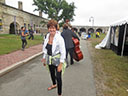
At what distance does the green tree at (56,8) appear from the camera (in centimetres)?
3866

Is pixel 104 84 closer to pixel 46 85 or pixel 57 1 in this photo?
pixel 46 85

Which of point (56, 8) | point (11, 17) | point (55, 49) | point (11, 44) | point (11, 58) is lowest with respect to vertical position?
point (11, 58)

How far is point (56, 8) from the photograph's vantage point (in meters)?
40.2

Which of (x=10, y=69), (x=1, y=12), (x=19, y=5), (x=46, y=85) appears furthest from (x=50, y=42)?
(x=19, y=5)

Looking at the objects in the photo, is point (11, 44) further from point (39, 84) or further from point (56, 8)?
point (56, 8)

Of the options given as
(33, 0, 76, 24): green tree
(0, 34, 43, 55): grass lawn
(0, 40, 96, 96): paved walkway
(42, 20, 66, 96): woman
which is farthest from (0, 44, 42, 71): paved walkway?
(33, 0, 76, 24): green tree

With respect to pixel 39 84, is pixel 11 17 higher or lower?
higher

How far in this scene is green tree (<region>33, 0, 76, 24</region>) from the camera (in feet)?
127

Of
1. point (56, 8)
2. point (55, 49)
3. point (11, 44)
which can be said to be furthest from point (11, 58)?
point (56, 8)

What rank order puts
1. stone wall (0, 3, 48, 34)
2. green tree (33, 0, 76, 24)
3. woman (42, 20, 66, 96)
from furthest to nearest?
green tree (33, 0, 76, 24) → stone wall (0, 3, 48, 34) → woman (42, 20, 66, 96)

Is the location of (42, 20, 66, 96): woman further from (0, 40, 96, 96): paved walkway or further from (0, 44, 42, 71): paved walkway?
(0, 44, 42, 71): paved walkway

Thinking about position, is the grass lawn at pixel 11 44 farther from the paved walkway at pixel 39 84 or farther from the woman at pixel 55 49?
the woman at pixel 55 49

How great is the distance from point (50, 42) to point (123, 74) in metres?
3.21

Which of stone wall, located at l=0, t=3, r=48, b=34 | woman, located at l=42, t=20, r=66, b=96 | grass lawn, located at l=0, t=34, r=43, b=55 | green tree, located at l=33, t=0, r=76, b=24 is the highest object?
green tree, located at l=33, t=0, r=76, b=24
